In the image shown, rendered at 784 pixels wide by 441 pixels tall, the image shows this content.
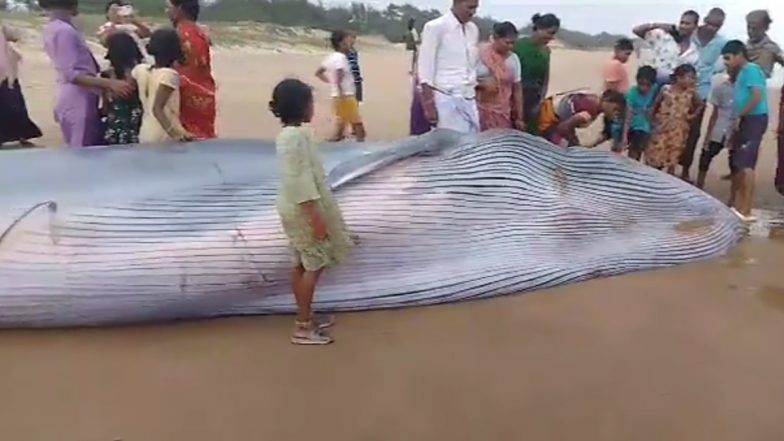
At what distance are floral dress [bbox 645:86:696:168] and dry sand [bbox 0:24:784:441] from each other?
3463 mm

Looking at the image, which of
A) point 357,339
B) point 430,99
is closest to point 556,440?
point 357,339

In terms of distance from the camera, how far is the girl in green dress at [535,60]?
9.73m

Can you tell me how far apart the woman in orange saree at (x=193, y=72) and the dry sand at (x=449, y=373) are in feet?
7.66

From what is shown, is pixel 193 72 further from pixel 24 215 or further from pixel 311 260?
pixel 311 260

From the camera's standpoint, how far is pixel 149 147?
644 cm

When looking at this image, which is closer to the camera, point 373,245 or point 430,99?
point 373,245

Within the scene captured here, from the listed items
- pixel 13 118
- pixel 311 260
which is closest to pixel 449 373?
pixel 311 260

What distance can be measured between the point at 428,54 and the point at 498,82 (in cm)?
97

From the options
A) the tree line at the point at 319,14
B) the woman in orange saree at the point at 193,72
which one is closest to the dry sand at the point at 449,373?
the woman in orange saree at the point at 193,72

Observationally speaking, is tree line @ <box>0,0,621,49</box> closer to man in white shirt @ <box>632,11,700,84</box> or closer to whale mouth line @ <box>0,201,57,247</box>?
man in white shirt @ <box>632,11,700,84</box>

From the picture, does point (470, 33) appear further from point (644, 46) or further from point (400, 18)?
point (400, 18)

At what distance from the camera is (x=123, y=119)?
7.41 metres

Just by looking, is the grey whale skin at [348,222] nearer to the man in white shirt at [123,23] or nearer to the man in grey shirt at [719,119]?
the man in grey shirt at [719,119]

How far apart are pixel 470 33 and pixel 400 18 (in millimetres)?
38983
